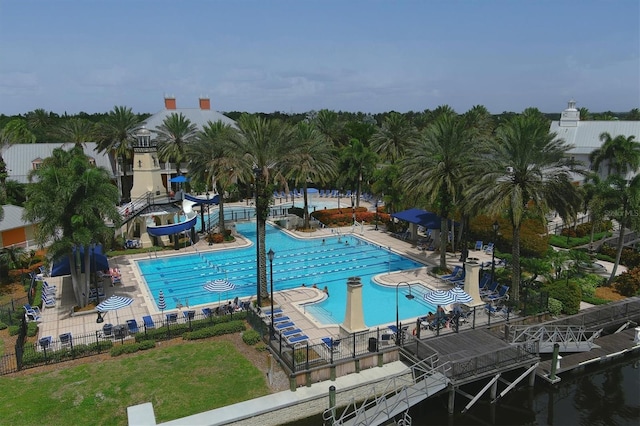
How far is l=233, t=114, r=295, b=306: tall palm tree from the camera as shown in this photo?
25.2 meters

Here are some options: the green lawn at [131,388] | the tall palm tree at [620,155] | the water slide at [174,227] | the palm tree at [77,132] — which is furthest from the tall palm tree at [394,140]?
the green lawn at [131,388]

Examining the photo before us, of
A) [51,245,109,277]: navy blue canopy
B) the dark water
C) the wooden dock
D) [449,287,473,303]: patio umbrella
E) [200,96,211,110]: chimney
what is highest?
[200,96,211,110]: chimney

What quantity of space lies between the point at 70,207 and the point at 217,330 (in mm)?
9937

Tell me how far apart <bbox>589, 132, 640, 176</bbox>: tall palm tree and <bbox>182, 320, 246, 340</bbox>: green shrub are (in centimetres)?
4071

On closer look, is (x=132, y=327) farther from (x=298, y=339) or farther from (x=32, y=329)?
(x=298, y=339)

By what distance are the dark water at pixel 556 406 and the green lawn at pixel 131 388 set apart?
3326mm

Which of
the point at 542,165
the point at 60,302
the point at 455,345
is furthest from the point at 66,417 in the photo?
the point at 542,165

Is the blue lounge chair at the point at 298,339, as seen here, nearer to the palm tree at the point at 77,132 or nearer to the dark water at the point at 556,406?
the dark water at the point at 556,406

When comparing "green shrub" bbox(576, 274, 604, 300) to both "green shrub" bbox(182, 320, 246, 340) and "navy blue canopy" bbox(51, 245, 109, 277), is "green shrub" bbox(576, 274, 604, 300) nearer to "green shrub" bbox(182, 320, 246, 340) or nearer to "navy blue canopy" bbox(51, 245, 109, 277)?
"green shrub" bbox(182, 320, 246, 340)

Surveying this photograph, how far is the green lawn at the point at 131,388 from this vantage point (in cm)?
1662

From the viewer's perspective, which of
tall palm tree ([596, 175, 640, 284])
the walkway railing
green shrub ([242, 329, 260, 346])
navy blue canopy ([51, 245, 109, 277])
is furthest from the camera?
tall palm tree ([596, 175, 640, 284])

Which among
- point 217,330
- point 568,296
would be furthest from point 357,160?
point 217,330

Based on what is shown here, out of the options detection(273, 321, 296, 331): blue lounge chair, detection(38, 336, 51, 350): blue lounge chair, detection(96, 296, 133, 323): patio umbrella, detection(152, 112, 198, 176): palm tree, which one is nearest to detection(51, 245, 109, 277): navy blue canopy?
detection(96, 296, 133, 323): patio umbrella

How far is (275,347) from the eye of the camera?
814 inches
